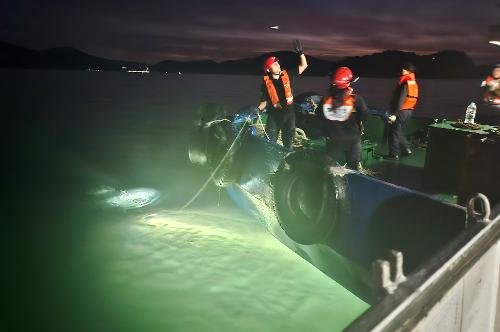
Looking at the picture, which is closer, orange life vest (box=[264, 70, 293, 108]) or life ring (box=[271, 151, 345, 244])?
life ring (box=[271, 151, 345, 244])

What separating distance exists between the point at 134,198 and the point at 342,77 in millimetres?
5144

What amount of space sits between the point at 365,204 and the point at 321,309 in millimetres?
1345

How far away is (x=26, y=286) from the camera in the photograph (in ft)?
15.9

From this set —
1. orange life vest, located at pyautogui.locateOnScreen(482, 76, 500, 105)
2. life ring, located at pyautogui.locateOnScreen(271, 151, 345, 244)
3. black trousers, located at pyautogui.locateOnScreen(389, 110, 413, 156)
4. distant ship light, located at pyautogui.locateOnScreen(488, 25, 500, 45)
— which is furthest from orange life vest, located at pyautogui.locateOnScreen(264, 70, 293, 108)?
orange life vest, located at pyautogui.locateOnScreen(482, 76, 500, 105)

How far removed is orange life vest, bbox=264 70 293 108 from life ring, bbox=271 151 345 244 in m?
2.55

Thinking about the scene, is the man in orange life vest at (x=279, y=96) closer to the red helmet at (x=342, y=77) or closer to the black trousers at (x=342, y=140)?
the black trousers at (x=342, y=140)

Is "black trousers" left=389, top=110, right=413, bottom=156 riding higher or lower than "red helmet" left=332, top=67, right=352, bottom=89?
lower

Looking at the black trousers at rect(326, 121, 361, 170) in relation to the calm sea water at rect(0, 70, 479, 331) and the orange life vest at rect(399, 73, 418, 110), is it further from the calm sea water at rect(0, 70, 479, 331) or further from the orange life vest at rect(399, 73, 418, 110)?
the orange life vest at rect(399, 73, 418, 110)

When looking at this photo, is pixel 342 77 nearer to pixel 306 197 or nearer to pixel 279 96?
pixel 306 197

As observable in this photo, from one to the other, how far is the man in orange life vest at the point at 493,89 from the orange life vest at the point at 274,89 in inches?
155

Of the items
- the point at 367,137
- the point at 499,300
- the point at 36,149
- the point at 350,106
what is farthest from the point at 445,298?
the point at 36,149

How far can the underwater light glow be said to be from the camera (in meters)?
7.53

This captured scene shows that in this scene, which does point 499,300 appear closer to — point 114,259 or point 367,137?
point 114,259

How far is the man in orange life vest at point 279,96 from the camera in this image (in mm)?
6566
